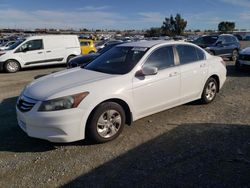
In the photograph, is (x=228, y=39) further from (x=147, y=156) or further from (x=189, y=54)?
(x=147, y=156)

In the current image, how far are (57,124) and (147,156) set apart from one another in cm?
137

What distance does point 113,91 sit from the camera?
170 inches

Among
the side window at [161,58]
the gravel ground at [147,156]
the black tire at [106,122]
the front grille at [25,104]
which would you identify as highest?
the side window at [161,58]

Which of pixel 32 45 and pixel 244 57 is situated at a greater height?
pixel 32 45

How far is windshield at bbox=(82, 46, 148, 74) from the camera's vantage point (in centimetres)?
490

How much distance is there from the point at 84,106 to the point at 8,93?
5102 millimetres

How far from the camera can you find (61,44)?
49.9ft

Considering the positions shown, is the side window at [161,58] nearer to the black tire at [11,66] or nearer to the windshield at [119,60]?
the windshield at [119,60]

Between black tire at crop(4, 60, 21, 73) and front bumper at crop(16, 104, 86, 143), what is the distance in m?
10.6

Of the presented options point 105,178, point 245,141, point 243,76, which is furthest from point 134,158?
point 243,76

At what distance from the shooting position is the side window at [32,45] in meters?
14.1

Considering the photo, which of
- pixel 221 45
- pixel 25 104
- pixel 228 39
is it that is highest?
pixel 228 39

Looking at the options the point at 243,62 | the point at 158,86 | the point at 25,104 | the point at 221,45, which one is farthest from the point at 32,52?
the point at 158,86

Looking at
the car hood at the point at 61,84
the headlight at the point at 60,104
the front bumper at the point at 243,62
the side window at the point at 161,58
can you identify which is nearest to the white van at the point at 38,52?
the front bumper at the point at 243,62
